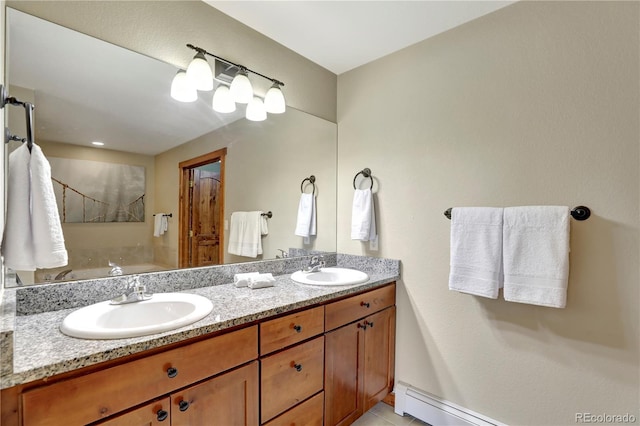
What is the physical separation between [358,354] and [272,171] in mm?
1267

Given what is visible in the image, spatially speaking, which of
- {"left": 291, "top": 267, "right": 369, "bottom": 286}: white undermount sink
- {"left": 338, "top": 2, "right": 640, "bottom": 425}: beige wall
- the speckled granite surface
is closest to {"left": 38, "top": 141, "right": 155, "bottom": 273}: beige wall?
the speckled granite surface

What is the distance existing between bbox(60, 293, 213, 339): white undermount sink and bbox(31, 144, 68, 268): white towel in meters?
0.22

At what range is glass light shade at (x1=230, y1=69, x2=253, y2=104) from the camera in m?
1.72

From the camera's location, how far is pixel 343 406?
5.40 ft

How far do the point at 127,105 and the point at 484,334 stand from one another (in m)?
2.17

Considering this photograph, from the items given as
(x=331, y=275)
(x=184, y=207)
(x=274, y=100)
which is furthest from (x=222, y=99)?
(x=331, y=275)

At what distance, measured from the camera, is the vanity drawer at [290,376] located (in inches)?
50.3

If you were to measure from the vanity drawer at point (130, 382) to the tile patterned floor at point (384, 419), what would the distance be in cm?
113

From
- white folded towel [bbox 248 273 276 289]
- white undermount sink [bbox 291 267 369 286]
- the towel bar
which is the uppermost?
the towel bar

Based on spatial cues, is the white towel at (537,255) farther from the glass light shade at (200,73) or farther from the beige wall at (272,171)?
the glass light shade at (200,73)

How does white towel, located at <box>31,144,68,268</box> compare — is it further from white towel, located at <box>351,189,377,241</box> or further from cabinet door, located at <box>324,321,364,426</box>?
white towel, located at <box>351,189,377,241</box>

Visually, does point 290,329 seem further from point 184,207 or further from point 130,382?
point 184,207

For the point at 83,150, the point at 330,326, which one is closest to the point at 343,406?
the point at 330,326

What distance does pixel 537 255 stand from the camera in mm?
1417
